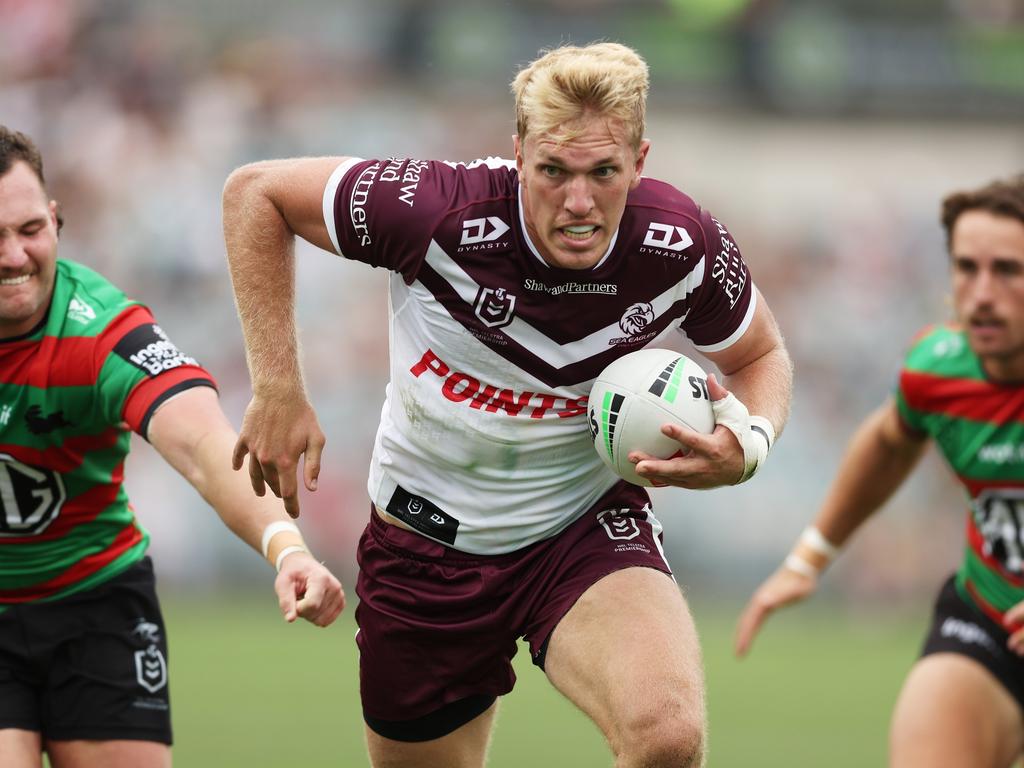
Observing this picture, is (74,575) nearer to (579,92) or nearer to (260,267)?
(260,267)

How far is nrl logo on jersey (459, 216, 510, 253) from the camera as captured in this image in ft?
17.0

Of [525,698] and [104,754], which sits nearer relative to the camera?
[104,754]

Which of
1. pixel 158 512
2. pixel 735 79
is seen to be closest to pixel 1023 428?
pixel 158 512

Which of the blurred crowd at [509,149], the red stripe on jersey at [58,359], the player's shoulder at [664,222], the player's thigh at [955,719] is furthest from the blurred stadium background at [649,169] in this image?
the player's shoulder at [664,222]

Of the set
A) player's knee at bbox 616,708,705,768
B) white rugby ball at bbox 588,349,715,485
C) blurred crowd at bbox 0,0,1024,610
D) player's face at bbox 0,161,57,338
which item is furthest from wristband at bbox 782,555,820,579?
blurred crowd at bbox 0,0,1024,610

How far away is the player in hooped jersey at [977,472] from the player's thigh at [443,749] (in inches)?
59.4

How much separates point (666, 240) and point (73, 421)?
2.06m

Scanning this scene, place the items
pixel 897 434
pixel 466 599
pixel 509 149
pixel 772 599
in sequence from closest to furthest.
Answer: pixel 466 599, pixel 897 434, pixel 772 599, pixel 509 149

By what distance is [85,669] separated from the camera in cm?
556

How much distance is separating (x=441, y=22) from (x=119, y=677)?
15.7 metres

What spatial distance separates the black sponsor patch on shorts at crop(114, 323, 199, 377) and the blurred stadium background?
9499mm

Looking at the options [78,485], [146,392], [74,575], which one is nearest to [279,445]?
[146,392]

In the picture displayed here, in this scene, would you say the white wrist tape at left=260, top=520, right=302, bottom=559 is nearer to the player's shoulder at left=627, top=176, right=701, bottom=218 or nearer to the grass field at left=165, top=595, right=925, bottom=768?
the player's shoulder at left=627, top=176, right=701, bottom=218

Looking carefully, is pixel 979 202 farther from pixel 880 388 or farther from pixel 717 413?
pixel 880 388
